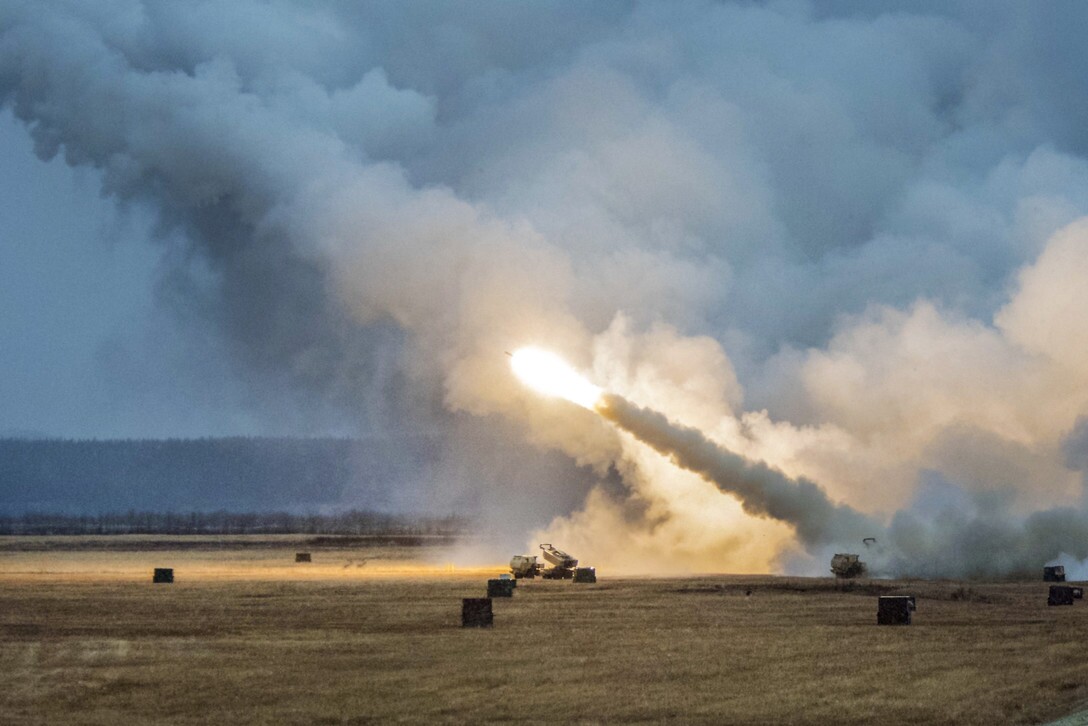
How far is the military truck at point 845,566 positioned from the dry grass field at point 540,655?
19.3 feet

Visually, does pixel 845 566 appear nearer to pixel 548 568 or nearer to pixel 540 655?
pixel 548 568

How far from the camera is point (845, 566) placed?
7856 cm

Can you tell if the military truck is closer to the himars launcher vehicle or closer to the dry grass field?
the dry grass field

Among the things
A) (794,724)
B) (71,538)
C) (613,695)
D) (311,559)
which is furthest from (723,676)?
(71,538)

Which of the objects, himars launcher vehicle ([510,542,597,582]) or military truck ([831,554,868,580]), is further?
himars launcher vehicle ([510,542,597,582])

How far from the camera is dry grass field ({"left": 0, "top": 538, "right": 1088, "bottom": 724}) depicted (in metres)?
33.9

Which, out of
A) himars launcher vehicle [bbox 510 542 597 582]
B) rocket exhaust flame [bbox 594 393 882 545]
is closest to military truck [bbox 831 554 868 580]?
rocket exhaust flame [bbox 594 393 882 545]

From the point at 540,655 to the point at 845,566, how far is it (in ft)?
126

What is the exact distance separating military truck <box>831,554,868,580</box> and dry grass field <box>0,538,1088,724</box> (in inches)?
232

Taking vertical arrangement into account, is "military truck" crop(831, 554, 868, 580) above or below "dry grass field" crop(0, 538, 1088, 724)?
above

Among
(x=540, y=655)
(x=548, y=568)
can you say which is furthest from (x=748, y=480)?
(x=540, y=655)

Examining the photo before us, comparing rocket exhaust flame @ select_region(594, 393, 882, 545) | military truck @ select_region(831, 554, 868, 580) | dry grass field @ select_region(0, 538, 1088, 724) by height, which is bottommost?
dry grass field @ select_region(0, 538, 1088, 724)

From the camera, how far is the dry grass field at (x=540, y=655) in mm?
33906

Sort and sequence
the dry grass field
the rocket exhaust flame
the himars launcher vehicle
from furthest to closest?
1. the himars launcher vehicle
2. the rocket exhaust flame
3. the dry grass field
